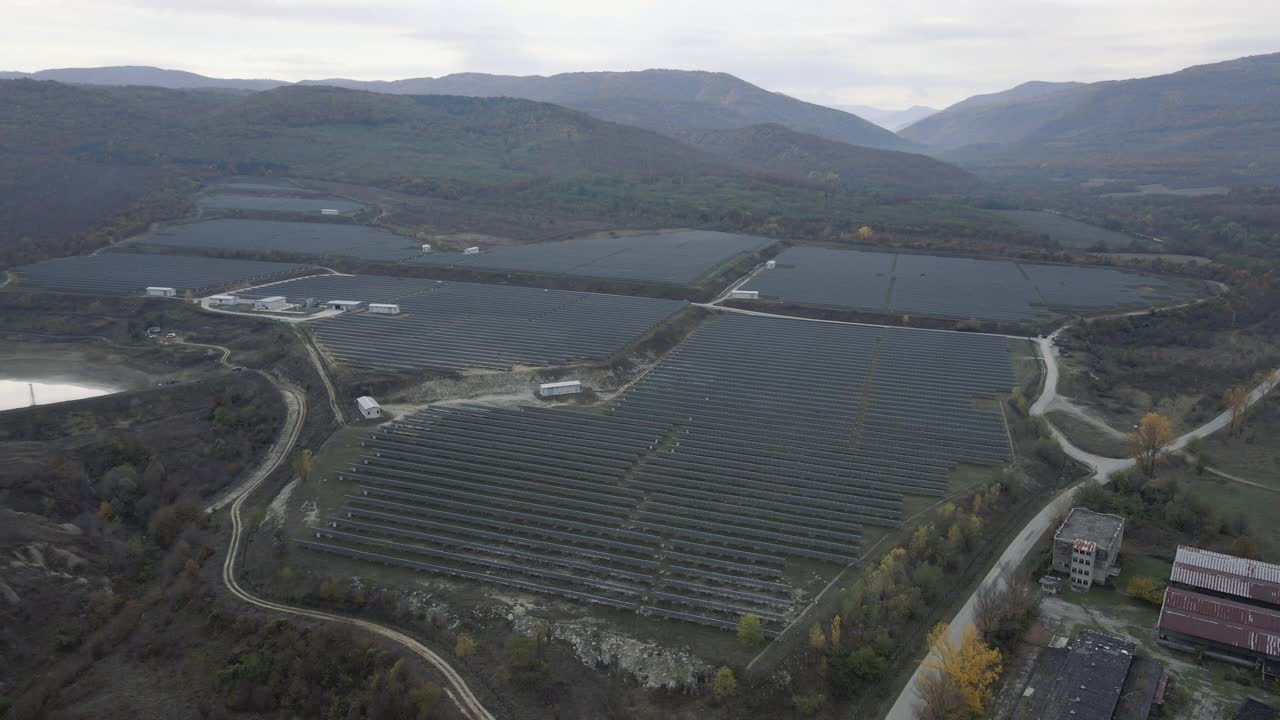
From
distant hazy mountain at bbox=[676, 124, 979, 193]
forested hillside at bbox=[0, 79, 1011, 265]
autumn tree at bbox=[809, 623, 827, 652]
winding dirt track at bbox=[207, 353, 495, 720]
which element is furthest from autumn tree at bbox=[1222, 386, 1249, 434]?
distant hazy mountain at bbox=[676, 124, 979, 193]

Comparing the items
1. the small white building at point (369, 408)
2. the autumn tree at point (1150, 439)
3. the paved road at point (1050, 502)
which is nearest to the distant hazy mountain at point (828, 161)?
the paved road at point (1050, 502)

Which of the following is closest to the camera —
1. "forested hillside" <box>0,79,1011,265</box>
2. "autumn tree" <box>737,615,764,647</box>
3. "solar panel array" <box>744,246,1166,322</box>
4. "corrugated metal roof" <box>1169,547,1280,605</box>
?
"autumn tree" <box>737,615,764,647</box>

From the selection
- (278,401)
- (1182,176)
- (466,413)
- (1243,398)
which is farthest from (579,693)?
(1182,176)

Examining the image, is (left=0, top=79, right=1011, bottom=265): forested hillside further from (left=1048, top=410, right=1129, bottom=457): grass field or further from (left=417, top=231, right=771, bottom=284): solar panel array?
(left=1048, top=410, right=1129, bottom=457): grass field

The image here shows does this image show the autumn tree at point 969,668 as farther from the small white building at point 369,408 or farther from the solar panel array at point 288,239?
the solar panel array at point 288,239

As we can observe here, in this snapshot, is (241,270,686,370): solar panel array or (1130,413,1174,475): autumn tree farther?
(241,270,686,370): solar panel array

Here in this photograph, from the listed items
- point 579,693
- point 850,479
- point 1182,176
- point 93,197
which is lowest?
point 579,693

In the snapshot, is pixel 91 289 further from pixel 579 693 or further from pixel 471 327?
pixel 579 693
